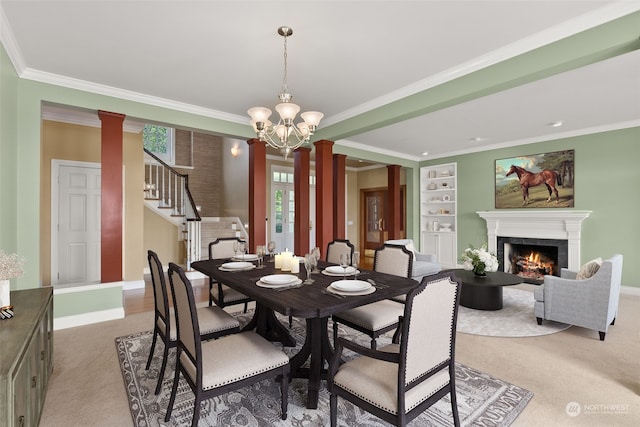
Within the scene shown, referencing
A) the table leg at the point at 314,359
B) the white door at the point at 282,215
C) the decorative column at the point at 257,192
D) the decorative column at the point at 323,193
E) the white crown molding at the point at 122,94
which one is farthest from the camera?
the white door at the point at 282,215

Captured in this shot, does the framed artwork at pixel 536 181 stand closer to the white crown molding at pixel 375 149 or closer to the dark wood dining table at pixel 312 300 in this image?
the white crown molding at pixel 375 149

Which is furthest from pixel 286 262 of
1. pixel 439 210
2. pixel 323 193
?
pixel 439 210

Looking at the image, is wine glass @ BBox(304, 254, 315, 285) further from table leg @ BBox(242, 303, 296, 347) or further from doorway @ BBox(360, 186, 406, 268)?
doorway @ BBox(360, 186, 406, 268)

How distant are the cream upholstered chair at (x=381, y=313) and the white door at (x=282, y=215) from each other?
17.3ft

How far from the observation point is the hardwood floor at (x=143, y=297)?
4078 mm

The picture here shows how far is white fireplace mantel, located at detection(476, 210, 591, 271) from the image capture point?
5305mm

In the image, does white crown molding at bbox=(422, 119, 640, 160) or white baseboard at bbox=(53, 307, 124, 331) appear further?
white crown molding at bbox=(422, 119, 640, 160)

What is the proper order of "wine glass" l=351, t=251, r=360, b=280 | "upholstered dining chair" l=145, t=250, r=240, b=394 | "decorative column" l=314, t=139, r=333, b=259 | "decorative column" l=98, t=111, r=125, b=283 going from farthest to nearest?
"decorative column" l=314, t=139, r=333, b=259 < "decorative column" l=98, t=111, r=125, b=283 < "wine glass" l=351, t=251, r=360, b=280 < "upholstered dining chair" l=145, t=250, r=240, b=394

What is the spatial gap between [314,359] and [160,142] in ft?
26.0

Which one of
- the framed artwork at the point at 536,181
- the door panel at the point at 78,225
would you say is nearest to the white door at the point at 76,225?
the door panel at the point at 78,225

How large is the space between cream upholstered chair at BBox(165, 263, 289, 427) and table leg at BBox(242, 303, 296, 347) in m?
0.99

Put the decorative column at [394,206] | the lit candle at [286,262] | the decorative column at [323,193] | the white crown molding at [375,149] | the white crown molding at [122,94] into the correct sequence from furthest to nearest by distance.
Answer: the decorative column at [394,206], the white crown molding at [375,149], the decorative column at [323,193], the white crown molding at [122,94], the lit candle at [286,262]

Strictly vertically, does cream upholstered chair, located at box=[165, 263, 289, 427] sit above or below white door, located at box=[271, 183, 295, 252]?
below

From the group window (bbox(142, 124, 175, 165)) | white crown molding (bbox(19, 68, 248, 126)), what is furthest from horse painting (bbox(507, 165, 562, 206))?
window (bbox(142, 124, 175, 165))
